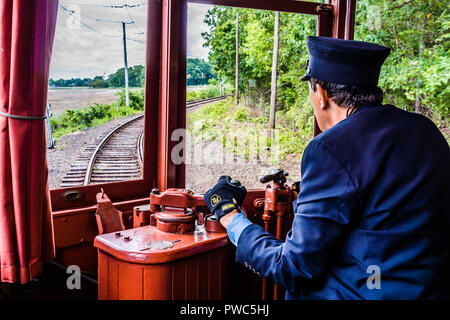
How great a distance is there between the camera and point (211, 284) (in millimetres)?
1640

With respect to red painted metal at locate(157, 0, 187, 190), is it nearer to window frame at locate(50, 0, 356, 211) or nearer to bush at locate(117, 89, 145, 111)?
window frame at locate(50, 0, 356, 211)

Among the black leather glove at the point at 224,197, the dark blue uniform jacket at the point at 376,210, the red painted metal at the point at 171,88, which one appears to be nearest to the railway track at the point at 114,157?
the red painted metal at the point at 171,88

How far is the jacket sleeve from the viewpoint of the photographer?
984 millimetres

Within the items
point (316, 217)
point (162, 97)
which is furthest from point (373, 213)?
point (162, 97)

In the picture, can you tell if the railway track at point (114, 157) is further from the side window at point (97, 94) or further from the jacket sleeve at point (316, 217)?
the jacket sleeve at point (316, 217)

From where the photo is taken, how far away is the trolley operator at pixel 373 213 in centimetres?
98

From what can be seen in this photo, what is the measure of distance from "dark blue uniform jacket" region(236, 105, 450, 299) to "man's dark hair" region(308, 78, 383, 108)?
0.25ft

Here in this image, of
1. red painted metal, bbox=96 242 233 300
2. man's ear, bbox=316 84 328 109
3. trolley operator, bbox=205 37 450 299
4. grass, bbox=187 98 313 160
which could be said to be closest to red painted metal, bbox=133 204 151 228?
red painted metal, bbox=96 242 233 300

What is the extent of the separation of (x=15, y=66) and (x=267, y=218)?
137 cm

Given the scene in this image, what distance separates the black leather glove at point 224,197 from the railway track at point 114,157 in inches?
32.5

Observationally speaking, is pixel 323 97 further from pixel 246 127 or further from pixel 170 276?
pixel 246 127

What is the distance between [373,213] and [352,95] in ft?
1.22

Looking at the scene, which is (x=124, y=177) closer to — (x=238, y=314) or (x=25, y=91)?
(x=25, y=91)

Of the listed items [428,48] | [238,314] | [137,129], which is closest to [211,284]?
[238,314]
